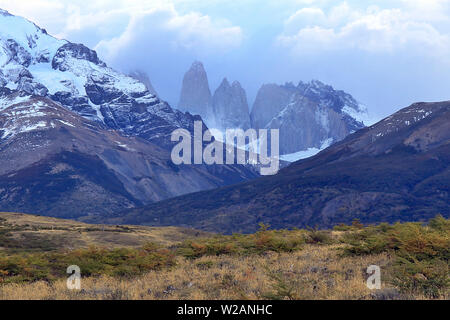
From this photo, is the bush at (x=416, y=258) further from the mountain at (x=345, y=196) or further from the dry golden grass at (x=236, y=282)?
the mountain at (x=345, y=196)

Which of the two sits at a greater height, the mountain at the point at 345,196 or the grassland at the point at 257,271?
the mountain at the point at 345,196

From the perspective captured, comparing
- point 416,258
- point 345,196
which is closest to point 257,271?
point 416,258

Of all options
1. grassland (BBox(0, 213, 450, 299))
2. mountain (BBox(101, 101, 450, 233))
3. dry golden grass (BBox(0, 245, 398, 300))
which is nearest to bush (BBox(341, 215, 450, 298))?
grassland (BBox(0, 213, 450, 299))

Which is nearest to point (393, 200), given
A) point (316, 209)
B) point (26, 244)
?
point (316, 209)

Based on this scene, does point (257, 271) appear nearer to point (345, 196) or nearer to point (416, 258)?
point (416, 258)

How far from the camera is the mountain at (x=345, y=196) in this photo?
15025 centimetres

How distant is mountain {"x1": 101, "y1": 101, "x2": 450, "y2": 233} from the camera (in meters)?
150

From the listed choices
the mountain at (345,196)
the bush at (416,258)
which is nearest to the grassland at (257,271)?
the bush at (416,258)

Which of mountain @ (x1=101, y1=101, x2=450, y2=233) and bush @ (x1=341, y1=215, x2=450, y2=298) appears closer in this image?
bush @ (x1=341, y1=215, x2=450, y2=298)

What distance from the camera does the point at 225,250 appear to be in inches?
1113

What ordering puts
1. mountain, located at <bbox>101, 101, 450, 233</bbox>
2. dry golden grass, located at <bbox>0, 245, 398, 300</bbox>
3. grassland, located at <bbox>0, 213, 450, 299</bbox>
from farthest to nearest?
mountain, located at <bbox>101, 101, 450, 233</bbox>, grassland, located at <bbox>0, 213, 450, 299</bbox>, dry golden grass, located at <bbox>0, 245, 398, 300</bbox>

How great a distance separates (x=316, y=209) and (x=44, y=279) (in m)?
141

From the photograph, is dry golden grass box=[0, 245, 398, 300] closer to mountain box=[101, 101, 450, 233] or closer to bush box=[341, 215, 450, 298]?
bush box=[341, 215, 450, 298]
